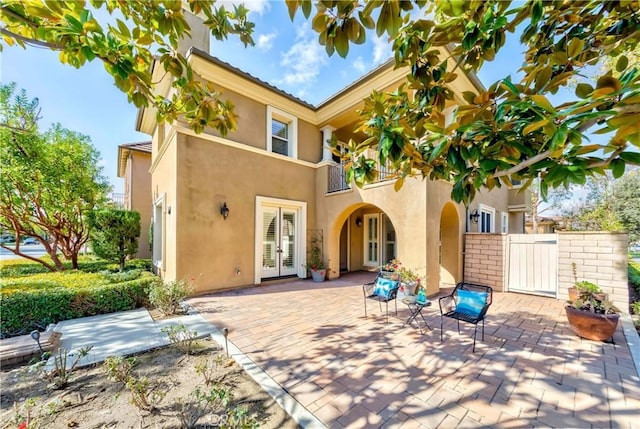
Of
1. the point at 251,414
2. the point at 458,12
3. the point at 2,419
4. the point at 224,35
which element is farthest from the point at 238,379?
the point at 458,12

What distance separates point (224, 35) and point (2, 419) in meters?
4.85

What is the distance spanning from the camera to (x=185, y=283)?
6.92 m

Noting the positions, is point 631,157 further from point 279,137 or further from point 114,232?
point 114,232

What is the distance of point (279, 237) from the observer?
9.62m

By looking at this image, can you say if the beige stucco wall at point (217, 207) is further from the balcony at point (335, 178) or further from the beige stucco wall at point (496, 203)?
the beige stucco wall at point (496, 203)

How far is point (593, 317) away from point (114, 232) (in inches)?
549

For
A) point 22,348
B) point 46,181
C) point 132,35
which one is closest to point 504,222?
point 132,35

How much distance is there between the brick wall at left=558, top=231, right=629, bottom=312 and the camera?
6.35 metres

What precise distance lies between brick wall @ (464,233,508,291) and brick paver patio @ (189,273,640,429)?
2.53 metres

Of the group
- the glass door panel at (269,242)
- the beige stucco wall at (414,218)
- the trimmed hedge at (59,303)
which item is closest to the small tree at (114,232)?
the trimmed hedge at (59,303)

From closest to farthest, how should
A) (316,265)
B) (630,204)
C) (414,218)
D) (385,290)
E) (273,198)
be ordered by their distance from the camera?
(385,290)
(414,218)
(273,198)
(316,265)
(630,204)

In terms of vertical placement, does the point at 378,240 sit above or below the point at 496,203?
below

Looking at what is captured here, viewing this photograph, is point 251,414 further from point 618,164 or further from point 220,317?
point 618,164

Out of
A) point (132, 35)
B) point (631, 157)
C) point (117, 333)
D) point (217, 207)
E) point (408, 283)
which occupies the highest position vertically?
point (132, 35)
